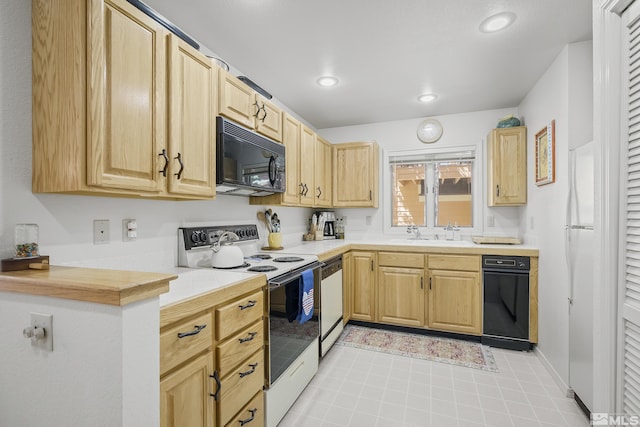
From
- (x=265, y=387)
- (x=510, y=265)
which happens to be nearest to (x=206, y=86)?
(x=265, y=387)

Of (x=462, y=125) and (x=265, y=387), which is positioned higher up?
(x=462, y=125)

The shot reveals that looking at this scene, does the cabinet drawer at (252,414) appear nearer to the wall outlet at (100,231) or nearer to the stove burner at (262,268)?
the stove burner at (262,268)

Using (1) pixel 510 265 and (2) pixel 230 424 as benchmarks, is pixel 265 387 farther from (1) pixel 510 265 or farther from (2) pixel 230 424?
(1) pixel 510 265

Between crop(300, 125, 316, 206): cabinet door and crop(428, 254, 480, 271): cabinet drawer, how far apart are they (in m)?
1.38

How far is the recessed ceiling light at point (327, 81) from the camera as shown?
2627mm

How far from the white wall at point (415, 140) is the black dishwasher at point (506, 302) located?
0.73 meters

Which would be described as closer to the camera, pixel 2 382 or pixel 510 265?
pixel 2 382

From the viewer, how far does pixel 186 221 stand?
1927 millimetres

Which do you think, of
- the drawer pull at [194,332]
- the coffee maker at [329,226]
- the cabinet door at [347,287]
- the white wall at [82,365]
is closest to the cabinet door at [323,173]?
the coffee maker at [329,226]

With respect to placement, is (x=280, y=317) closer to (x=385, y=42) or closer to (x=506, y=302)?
(x=385, y=42)

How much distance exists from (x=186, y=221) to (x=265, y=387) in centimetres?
111

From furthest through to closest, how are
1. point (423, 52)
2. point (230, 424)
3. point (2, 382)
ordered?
1. point (423, 52)
2. point (230, 424)
3. point (2, 382)

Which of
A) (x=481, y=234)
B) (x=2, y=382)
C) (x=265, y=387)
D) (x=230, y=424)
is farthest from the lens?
(x=481, y=234)

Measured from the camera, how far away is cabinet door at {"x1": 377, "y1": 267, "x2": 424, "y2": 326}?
10.1 feet
